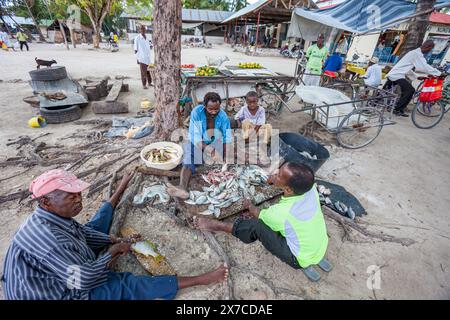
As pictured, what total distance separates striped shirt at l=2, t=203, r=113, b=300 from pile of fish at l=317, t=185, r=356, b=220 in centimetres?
311

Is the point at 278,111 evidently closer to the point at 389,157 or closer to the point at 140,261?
the point at 389,157

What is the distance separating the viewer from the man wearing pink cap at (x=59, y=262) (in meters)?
1.47

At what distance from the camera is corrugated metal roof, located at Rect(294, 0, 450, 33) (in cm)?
623

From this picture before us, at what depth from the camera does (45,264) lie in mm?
1487

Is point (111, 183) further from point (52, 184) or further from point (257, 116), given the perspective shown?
point (257, 116)

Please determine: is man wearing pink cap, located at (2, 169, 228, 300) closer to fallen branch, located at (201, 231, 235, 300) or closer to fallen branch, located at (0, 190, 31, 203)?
fallen branch, located at (201, 231, 235, 300)

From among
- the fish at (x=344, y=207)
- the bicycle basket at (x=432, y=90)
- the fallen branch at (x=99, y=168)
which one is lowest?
the fish at (x=344, y=207)

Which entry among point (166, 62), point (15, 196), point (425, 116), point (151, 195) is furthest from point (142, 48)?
point (425, 116)

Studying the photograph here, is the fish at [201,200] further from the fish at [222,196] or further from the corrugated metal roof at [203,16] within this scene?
the corrugated metal roof at [203,16]

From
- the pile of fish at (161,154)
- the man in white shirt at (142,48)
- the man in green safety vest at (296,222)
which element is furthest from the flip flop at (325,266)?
the man in white shirt at (142,48)

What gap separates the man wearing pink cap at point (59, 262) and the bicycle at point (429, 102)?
7874 millimetres

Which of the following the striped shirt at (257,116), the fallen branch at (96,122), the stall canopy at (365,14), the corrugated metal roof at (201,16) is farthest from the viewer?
the corrugated metal roof at (201,16)

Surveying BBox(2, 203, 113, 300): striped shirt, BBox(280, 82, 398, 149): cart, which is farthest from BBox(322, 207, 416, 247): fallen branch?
BBox(2, 203, 113, 300): striped shirt

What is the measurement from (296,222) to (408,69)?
696 centimetres
